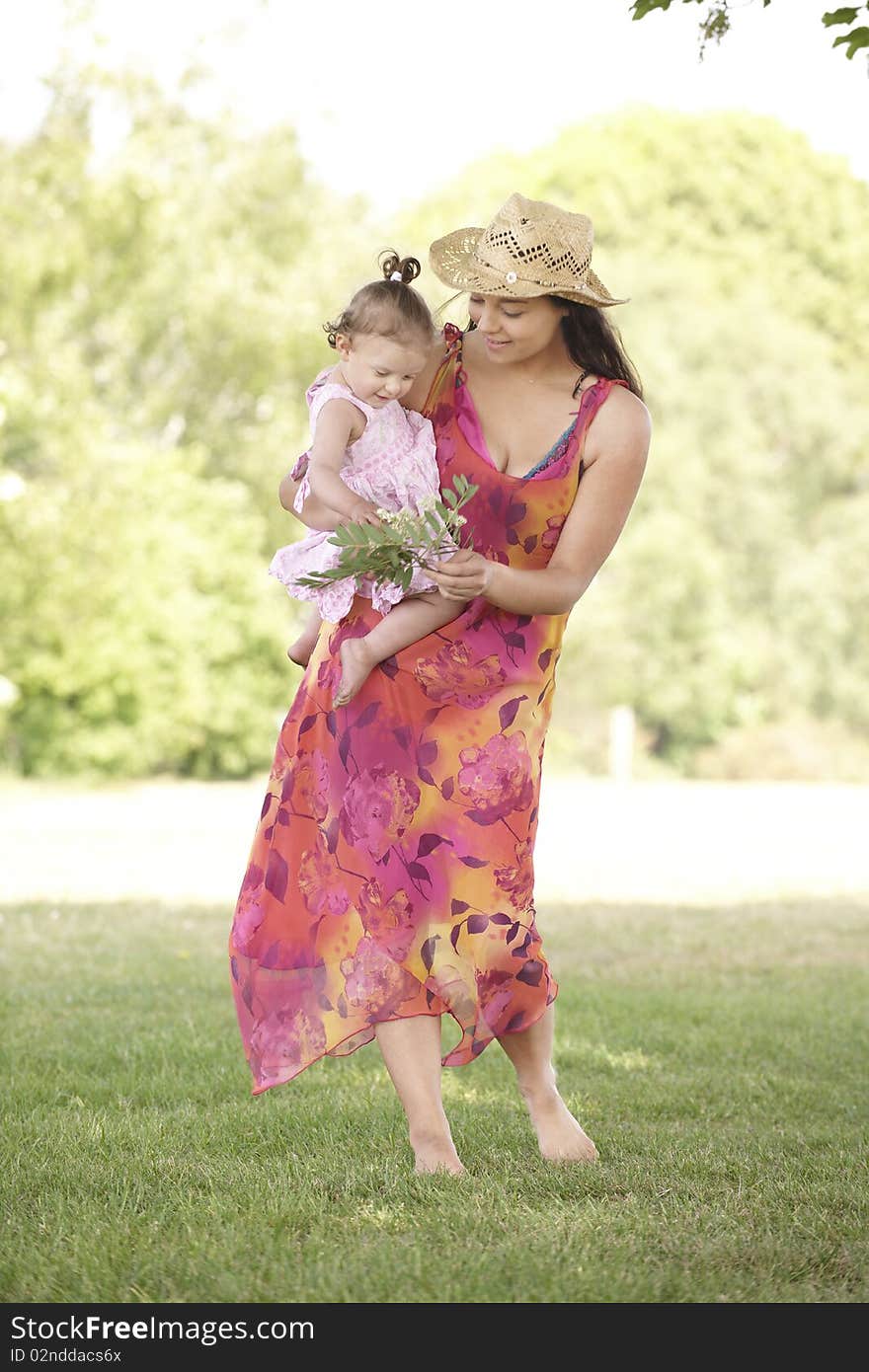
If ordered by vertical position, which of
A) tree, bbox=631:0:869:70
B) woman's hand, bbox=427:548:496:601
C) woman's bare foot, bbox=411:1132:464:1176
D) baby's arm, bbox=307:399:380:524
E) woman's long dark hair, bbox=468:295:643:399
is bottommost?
woman's bare foot, bbox=411:1132:464:1176

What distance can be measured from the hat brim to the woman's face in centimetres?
3

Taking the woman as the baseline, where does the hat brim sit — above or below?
above

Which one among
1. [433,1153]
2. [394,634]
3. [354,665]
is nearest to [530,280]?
[394,634]

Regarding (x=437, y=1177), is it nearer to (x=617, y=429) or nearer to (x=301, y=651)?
(x=301, y=651)

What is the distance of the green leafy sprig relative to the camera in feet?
10.7

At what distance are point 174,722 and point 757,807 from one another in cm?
718

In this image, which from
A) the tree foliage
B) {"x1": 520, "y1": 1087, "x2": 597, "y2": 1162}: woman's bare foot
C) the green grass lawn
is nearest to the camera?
the green grass lawn

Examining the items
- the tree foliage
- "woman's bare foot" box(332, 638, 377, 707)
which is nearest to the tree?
"woman's bare foot" box(332, 638, 377, 707)

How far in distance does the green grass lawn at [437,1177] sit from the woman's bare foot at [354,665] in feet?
3.40

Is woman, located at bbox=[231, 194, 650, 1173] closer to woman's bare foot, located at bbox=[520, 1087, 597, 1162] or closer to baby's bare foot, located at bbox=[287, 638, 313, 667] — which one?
woman's bare foot, located at bbox=[520, 1087, 597, 1162]

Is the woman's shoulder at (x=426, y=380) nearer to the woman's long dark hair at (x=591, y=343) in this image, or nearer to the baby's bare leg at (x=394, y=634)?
the woman's long dark hair at (x=591, y=343)

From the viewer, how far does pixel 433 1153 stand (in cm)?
358
